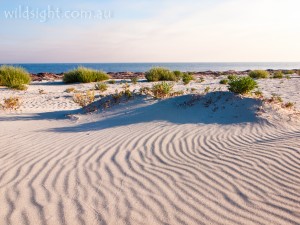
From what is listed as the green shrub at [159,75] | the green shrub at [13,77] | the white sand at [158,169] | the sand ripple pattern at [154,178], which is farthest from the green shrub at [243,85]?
the green shrub at [159,75]

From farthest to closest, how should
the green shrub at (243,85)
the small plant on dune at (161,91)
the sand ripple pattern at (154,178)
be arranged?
1. the small plant on dune at (161,91)
2. the green shrub at (243,85)
3. the sand ripple pattern at (154,178)

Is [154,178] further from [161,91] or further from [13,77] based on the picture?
[13,77]

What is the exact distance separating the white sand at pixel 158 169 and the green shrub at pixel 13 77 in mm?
10009

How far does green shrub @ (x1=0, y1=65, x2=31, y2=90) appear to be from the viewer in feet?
56.0

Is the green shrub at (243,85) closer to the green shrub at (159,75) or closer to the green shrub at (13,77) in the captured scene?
the green shrub at (13,77)

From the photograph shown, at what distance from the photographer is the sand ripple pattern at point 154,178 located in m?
3.21

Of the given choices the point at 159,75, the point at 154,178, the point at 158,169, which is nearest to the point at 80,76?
the point at 159,75

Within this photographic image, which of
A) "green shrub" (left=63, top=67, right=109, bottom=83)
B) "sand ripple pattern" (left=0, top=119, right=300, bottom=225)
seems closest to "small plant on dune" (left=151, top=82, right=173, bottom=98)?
"sand ripple pattern" (left=0, top=119, right=300, bottom=225)

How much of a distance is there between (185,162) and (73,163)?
1.66 metres

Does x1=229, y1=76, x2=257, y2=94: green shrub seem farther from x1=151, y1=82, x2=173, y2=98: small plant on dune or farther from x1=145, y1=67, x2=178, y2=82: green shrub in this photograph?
x1=145, y1=67, x2=178, y2=82: green shrub

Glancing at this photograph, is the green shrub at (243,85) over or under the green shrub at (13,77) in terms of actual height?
over

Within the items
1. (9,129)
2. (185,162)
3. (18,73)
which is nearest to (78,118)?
(9,129)

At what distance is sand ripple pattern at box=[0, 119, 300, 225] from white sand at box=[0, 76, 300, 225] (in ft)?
0.04

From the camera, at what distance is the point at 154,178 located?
407cm
